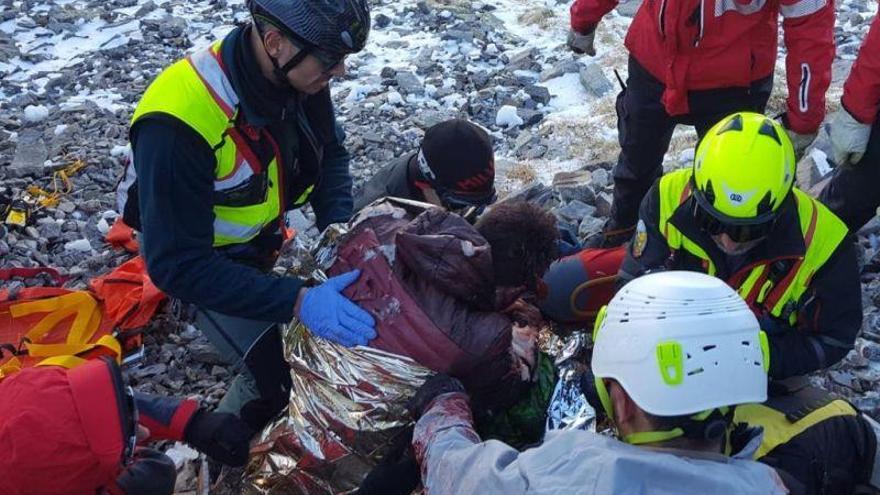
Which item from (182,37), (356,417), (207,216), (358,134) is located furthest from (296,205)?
(182,37)

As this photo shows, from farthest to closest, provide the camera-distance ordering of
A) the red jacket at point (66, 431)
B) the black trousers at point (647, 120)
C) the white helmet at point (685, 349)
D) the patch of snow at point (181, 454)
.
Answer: the black trousers at point (647, 120) < the patch of snow at point (181, 454) < the red jacket at point (66, 431) < the white helmet at point (685, 349)

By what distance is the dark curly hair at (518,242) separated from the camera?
318cm

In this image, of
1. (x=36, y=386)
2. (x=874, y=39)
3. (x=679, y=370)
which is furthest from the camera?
(x=874, y=39)

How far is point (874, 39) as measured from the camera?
158 inches

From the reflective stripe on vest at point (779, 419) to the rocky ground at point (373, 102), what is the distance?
82 centimetres

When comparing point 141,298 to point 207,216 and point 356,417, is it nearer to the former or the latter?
point 207,216

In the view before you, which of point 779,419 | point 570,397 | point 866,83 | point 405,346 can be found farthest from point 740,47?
point 405,346

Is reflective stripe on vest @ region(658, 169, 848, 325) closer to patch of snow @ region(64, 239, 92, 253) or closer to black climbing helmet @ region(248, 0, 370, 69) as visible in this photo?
black climbing helmet @ region(248, 0, 370, 69)

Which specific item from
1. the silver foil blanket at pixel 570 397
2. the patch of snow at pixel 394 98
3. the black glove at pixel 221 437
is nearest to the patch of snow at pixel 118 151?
the patch of snow at pixel 394 98

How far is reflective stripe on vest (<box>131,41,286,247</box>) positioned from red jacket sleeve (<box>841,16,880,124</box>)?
284 cm

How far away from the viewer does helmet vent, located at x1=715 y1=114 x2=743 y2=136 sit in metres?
3.08

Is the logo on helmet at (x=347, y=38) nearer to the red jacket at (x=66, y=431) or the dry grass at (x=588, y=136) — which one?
the red jacket at (x=66, y=431)

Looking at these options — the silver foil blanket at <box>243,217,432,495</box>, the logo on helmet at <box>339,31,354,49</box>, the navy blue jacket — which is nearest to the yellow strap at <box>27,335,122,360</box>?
the navy blue jacket

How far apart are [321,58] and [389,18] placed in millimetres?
7109
